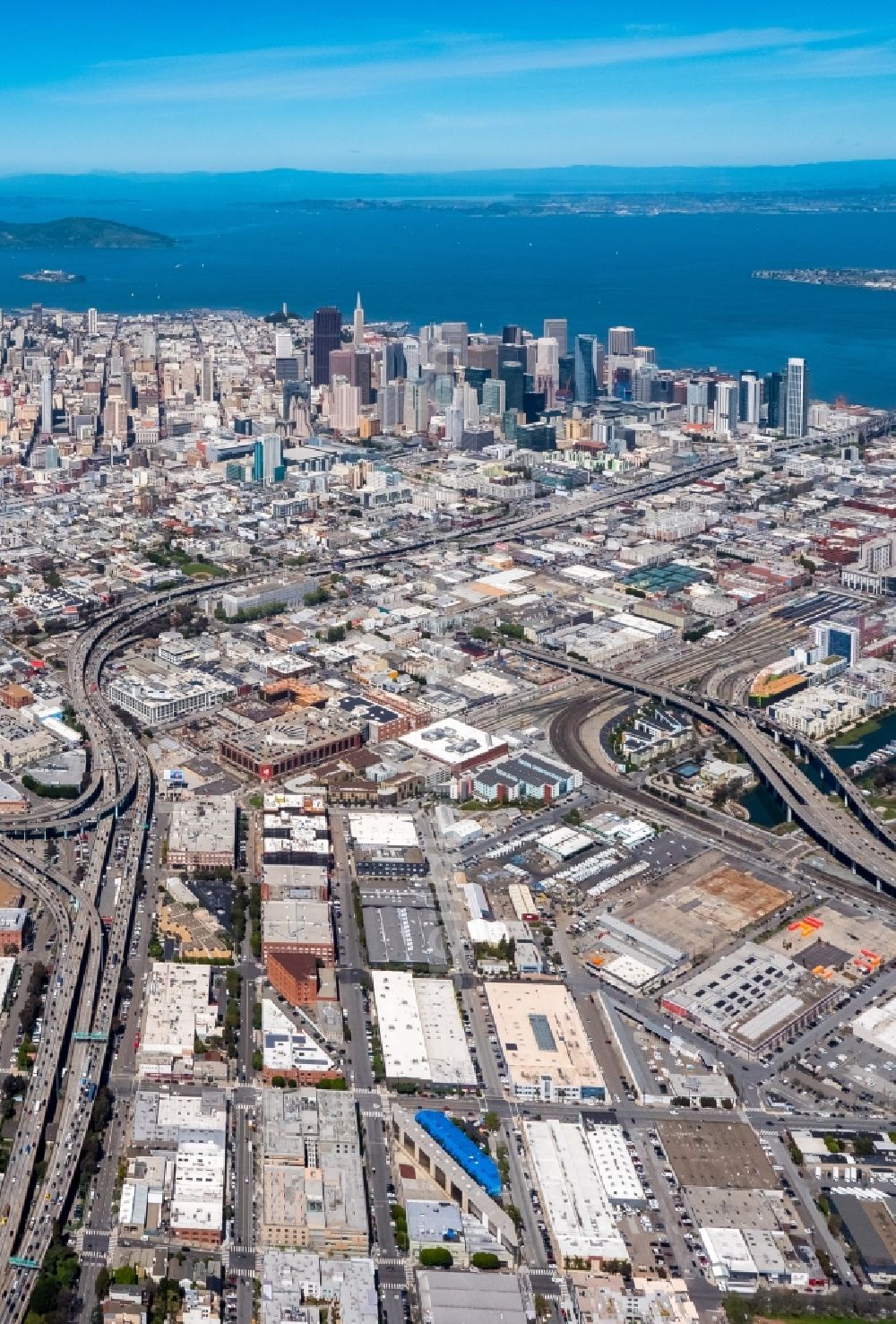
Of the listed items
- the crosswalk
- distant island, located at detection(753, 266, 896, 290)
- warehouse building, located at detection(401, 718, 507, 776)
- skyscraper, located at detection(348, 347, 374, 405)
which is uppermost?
distant island, located at detection(753, 266, 896, 290)

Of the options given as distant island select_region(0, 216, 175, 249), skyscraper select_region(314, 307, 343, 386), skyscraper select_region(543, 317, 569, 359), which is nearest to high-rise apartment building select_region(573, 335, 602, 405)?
skyscraper select_region(543, 317, 569, 359)

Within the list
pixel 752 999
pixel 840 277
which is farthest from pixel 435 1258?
pixel 840 277

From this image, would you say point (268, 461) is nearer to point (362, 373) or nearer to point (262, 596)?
point (362, 373)

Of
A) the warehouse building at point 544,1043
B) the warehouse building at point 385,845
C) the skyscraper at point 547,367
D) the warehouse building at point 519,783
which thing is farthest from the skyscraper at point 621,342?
the warehouse building at point 544,1043

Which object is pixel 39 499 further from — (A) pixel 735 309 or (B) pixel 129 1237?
(A) pixel 735 309

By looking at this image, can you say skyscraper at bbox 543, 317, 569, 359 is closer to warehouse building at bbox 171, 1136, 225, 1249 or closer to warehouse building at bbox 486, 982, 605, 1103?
warehouse building at bbox 486, 982, 605, 1103

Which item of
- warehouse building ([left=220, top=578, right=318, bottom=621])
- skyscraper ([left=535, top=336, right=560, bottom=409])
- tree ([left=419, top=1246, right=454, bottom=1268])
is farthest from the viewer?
skyscraper ([left=535, top=336, right=560, bottom=409])
